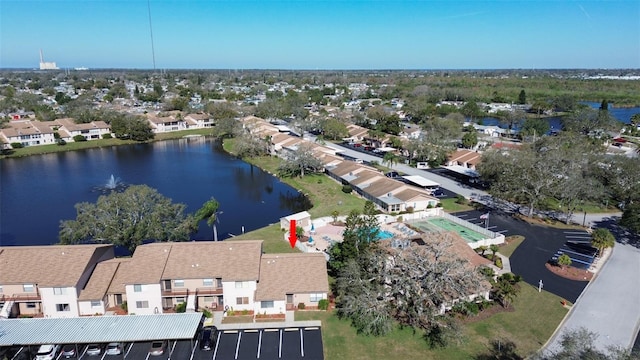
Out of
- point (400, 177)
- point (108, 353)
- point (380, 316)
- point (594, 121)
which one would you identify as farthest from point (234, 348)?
point (594, 121)

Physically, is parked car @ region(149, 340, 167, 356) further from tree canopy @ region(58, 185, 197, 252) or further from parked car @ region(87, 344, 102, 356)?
tree canopy @ region(58, 185, 197, 252)

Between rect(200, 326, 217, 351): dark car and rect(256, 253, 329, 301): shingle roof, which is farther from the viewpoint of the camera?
rect(256, 253, 329, 301): shingle roof

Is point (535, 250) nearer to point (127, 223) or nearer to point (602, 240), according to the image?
point (602, 240)

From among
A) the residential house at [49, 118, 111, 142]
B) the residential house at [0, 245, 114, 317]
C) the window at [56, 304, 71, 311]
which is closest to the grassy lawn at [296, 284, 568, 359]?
the residential house at [0, 245, 114, 317]

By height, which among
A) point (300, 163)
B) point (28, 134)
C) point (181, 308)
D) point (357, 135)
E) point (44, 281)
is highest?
point (28, 134)

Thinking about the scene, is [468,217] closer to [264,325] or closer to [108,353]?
[264,325]

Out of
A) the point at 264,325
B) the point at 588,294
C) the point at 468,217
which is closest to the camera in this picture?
the point at 264,325

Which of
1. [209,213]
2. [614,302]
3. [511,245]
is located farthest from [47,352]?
[511,245]
